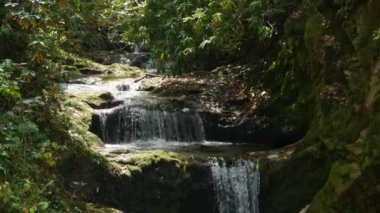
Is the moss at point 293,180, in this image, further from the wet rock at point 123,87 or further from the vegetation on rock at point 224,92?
the wet rock at point 123,87

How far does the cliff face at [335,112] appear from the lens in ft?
22.2

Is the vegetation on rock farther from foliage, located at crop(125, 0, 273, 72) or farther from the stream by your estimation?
the stream

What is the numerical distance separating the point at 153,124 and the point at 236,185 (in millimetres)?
2966

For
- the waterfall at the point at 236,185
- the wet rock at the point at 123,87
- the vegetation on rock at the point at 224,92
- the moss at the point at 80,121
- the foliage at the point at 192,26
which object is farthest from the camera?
the wet rock at the point at 123,87

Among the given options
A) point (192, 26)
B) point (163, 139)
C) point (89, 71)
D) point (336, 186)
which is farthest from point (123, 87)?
point (336, 186)

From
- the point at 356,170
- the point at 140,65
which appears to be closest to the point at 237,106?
the point at 356,170

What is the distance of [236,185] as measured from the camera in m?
9.09

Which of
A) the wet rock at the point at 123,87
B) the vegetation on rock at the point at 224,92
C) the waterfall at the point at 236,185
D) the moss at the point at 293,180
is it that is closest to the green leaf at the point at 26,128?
the vegetation on rock at the point at 224,92

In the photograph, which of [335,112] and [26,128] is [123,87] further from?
[26,128]

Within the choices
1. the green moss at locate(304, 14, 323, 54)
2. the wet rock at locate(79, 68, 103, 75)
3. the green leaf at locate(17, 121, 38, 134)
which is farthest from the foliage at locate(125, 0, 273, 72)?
the green leaf at locate(17, 121, 38, 134)

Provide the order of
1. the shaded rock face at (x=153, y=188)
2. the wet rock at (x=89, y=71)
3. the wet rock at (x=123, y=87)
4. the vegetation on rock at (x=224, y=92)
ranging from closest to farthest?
the vegetation on rock at (x=224, y=92) < the shaded rock face at (x=153, y=188) < the wet rock at (x=123, y=87) < the wet rock at (x=89, y=71)

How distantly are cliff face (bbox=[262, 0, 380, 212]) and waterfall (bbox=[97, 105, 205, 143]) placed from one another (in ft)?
7.31

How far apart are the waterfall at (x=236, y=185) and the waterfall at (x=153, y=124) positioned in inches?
92.3

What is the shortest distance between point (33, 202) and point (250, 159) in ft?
15.1
